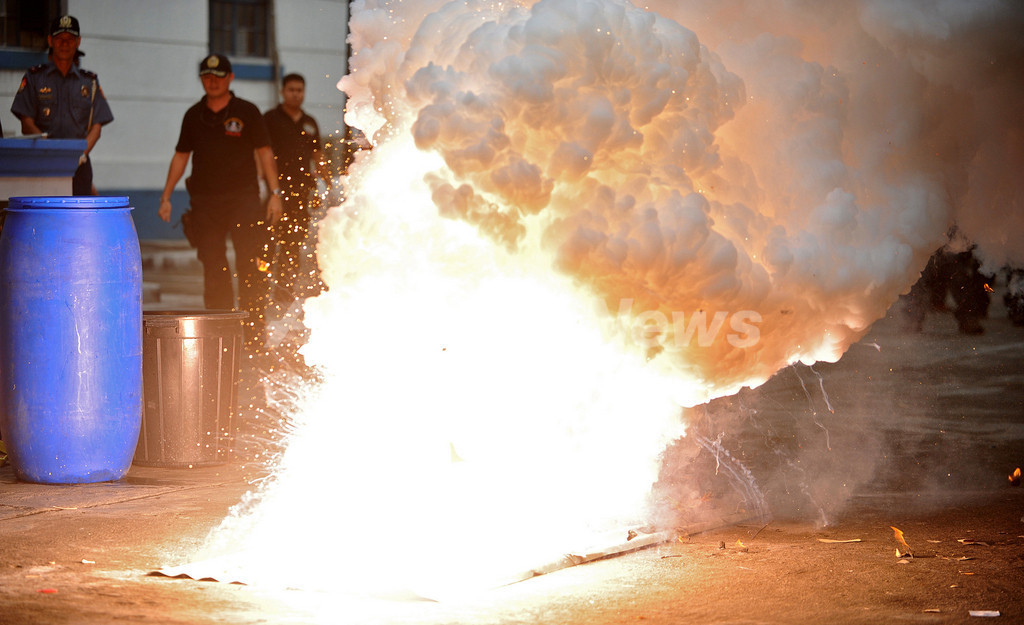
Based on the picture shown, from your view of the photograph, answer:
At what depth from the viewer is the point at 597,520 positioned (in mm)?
5969

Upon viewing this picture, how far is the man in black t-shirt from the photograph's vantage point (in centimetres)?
971

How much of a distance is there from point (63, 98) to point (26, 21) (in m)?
8.51

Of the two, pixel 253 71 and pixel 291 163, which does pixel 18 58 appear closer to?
pixel 253 71

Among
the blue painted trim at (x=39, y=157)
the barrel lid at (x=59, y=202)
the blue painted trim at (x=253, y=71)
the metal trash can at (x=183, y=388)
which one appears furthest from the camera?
the blue painted trim at (x=253, y=71)

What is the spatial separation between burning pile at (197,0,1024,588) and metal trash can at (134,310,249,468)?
1008 mm

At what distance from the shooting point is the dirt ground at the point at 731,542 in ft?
15.6

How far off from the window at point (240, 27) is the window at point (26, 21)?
3009mm

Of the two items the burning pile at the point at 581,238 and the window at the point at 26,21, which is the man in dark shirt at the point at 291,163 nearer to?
the burning pile at the point at 581,238

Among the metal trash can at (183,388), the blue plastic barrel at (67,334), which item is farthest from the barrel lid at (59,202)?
the metal trash can at (183,388)

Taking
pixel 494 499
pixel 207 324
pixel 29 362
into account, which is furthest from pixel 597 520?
pixel 29 362

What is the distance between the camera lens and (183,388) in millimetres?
7180

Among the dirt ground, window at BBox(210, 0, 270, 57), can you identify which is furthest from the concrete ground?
window at BBox(210, 0, 270, 57)

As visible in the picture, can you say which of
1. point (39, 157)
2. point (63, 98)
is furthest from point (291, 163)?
point (39, 157)

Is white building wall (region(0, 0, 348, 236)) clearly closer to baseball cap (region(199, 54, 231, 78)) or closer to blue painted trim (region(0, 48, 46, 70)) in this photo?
blue painted trim (region(0, 48, 46, 70))
